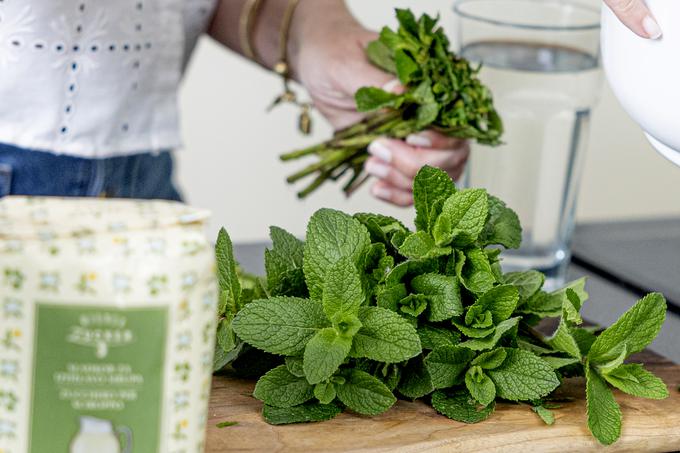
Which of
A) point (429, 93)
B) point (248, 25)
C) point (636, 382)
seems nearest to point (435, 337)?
point (636, 382)

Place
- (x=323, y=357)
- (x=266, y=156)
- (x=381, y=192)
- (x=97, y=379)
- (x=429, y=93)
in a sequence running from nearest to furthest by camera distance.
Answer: (x=97, y=379) → (x=323, y=357) → (x=429, y=93) → (x=381, y=192) → (x=266, y=156)

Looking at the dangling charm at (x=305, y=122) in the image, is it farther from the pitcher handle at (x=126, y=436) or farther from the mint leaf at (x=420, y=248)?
the pitcher handle at (x=126, y=436)

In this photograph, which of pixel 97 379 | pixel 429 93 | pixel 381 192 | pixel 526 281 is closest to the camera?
pixel 97 379

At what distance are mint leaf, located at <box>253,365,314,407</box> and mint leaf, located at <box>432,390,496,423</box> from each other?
67mm

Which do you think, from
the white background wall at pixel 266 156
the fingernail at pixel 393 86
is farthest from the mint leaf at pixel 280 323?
the white background wall at pixel 266 156

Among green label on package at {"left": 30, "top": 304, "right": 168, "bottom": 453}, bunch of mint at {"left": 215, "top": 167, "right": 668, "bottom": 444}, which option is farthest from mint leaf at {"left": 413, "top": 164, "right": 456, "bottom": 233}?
green label on package at {"left": 30, "top": 304, "right": 168, "bottom": 453}

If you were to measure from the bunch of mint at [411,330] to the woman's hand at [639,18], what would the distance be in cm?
12

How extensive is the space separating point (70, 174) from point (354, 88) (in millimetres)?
245

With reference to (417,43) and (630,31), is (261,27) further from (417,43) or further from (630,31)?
(630,31)

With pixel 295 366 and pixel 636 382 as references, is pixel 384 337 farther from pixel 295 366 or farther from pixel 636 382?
pixel 636 382

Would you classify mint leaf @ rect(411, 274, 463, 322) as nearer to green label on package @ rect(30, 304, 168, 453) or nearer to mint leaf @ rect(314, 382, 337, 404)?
mint leaf @ rect(314, 382, 337, 404)

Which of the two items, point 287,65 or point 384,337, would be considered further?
point 287,65

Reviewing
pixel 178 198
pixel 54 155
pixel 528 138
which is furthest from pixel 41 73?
pixel 528 138

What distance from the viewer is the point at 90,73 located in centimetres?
84
